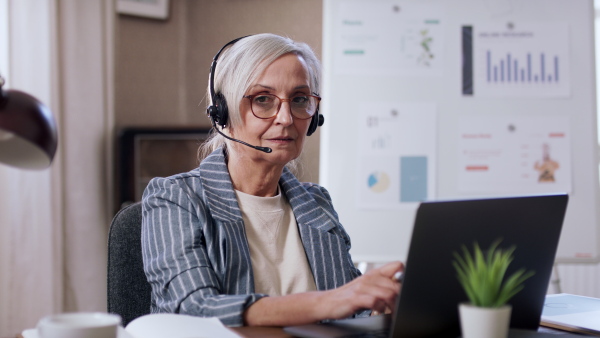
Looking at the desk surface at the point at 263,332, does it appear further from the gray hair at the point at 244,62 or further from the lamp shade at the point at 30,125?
the gray hair at the point at 244,62

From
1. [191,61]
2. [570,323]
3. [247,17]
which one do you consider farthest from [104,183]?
[570,323]

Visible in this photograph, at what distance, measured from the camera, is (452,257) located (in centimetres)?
85

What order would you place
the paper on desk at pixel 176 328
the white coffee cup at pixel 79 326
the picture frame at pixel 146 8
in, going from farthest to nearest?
the picture frame at pixel 146 8
the paper on desk at pixel 176 328
the white coffee cup at pixel 79 326

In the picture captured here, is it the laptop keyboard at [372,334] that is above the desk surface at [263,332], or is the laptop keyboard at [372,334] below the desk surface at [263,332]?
above

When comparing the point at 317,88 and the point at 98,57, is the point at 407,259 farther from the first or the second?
the point at 98,57

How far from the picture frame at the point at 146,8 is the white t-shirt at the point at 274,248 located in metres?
1.62

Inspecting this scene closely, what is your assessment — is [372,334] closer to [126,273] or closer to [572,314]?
[572,314]

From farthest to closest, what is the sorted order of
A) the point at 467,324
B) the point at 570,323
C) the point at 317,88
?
the point at 317,88
the point at 570,323
the point at 467,324

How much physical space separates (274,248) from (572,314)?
0.55m

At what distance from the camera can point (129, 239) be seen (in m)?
1.26

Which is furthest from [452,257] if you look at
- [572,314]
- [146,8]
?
Answer: [146,8]

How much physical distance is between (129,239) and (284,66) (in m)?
0.45

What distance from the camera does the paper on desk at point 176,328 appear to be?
0.83 metres

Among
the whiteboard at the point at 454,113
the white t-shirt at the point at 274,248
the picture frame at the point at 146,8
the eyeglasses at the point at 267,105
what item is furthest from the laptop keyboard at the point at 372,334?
the picture frame at the point at 146,8
